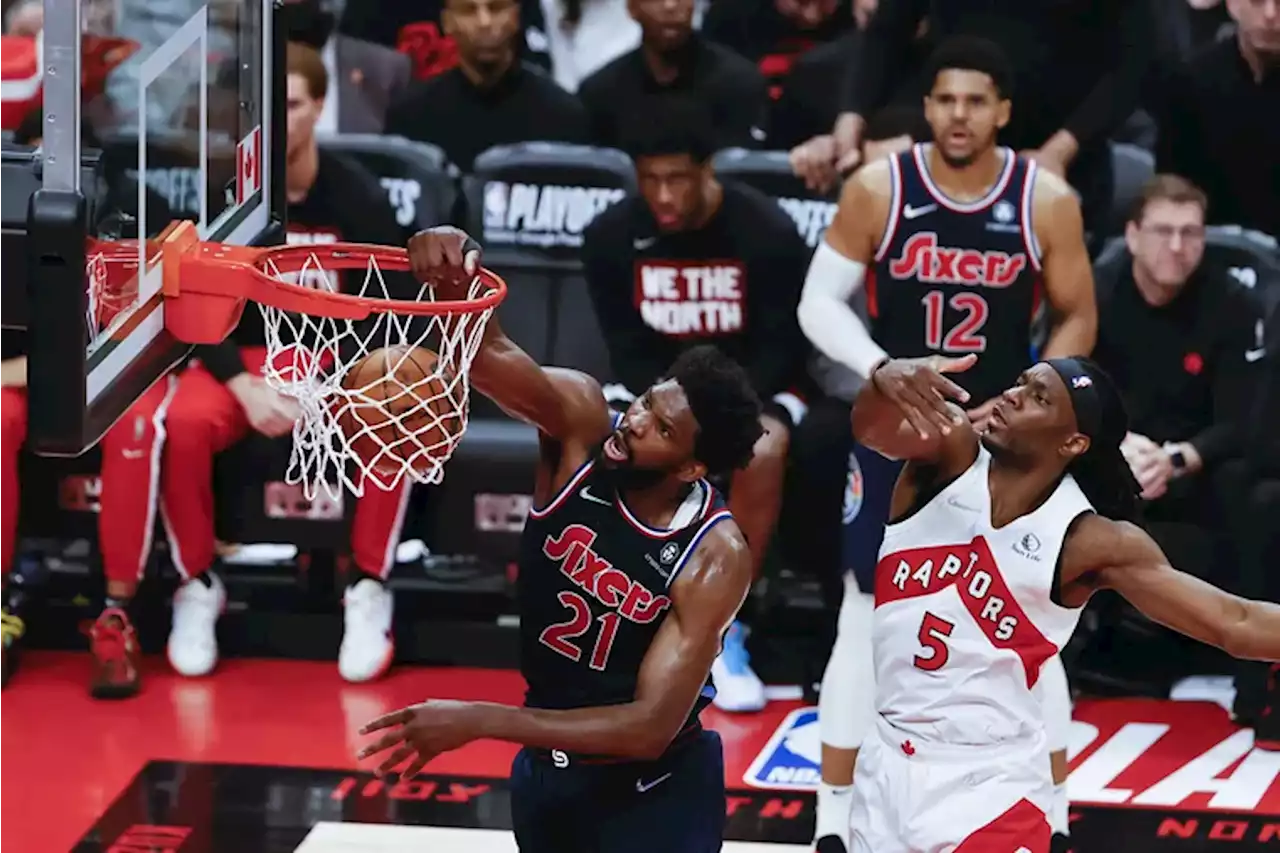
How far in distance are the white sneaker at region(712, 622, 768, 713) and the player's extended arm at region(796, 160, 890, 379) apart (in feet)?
3.79

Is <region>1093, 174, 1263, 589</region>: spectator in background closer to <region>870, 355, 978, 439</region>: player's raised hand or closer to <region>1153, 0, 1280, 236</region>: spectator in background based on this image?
<region>1153, 0, 1280, 236</region>: spectator in background

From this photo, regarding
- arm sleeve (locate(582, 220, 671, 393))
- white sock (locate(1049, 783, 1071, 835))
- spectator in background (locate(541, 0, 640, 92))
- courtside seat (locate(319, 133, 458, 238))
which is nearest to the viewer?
white sock (locate(1049, 783, 1071, 835))

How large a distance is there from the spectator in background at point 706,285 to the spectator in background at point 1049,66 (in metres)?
0.43

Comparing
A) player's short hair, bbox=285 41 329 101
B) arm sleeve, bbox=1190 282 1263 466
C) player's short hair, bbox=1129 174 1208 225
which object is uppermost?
player's short hair, bbox=285 41 329 101

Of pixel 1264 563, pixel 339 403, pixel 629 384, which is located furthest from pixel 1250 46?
pixel 339 403

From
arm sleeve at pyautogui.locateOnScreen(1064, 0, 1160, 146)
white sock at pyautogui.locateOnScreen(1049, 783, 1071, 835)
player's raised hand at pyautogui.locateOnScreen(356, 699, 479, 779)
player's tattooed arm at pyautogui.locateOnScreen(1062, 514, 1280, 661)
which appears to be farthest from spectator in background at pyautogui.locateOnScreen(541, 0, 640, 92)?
player's raised hand at pyautogui.locateOnScreen(356, 699, 479, 779)

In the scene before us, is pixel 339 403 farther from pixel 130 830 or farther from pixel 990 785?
pixel 130 830

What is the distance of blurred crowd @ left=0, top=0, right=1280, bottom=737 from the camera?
6.61 meters

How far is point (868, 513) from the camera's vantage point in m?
5.65

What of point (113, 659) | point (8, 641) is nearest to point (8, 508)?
point (8, 641)

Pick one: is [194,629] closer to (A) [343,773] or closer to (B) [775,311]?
(A) [343,773]

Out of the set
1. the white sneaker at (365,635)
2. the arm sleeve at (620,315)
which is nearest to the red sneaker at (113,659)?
the white sneaker at (365,635)

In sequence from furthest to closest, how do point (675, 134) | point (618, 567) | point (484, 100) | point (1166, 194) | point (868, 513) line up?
point (484, 100) → point (1166, 194) → point (675, 134) → point (868, 513) → point (618, 567)

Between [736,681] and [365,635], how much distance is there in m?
1.15
